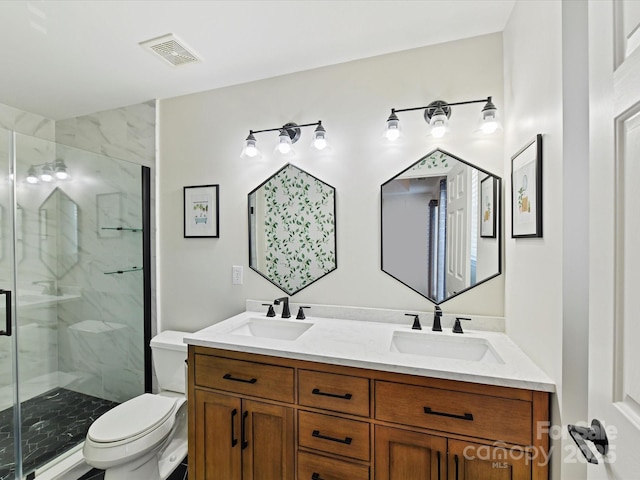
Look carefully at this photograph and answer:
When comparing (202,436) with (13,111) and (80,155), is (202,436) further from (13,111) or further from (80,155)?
(13,111)

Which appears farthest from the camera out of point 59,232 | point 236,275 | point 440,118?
point 59,232

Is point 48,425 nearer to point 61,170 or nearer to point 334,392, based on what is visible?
point 61,170

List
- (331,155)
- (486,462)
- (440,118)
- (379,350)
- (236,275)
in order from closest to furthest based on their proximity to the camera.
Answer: (486,462), (379,350), (440,118), (331,155), (236,275)

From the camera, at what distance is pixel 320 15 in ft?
4.86

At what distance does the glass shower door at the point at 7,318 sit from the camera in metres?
1.82

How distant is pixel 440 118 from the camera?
5.20 feet

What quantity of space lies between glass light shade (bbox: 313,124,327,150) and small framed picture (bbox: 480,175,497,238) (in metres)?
0.89

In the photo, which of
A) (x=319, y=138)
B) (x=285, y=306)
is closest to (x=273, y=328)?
(x=285, y=306)

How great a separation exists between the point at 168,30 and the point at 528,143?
1.76 metres

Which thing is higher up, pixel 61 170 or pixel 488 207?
pixel 61 170

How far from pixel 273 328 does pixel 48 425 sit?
1.63m

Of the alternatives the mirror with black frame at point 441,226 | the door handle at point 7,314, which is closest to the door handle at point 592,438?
the mirror with black frame at point 441,226

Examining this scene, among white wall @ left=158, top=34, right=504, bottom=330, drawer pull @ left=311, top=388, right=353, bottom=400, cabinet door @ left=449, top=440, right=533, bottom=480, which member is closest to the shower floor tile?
white wall @ left=158, top=34, right=504, bottom=330

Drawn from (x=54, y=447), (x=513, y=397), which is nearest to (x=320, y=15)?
(x=513, y=397)
